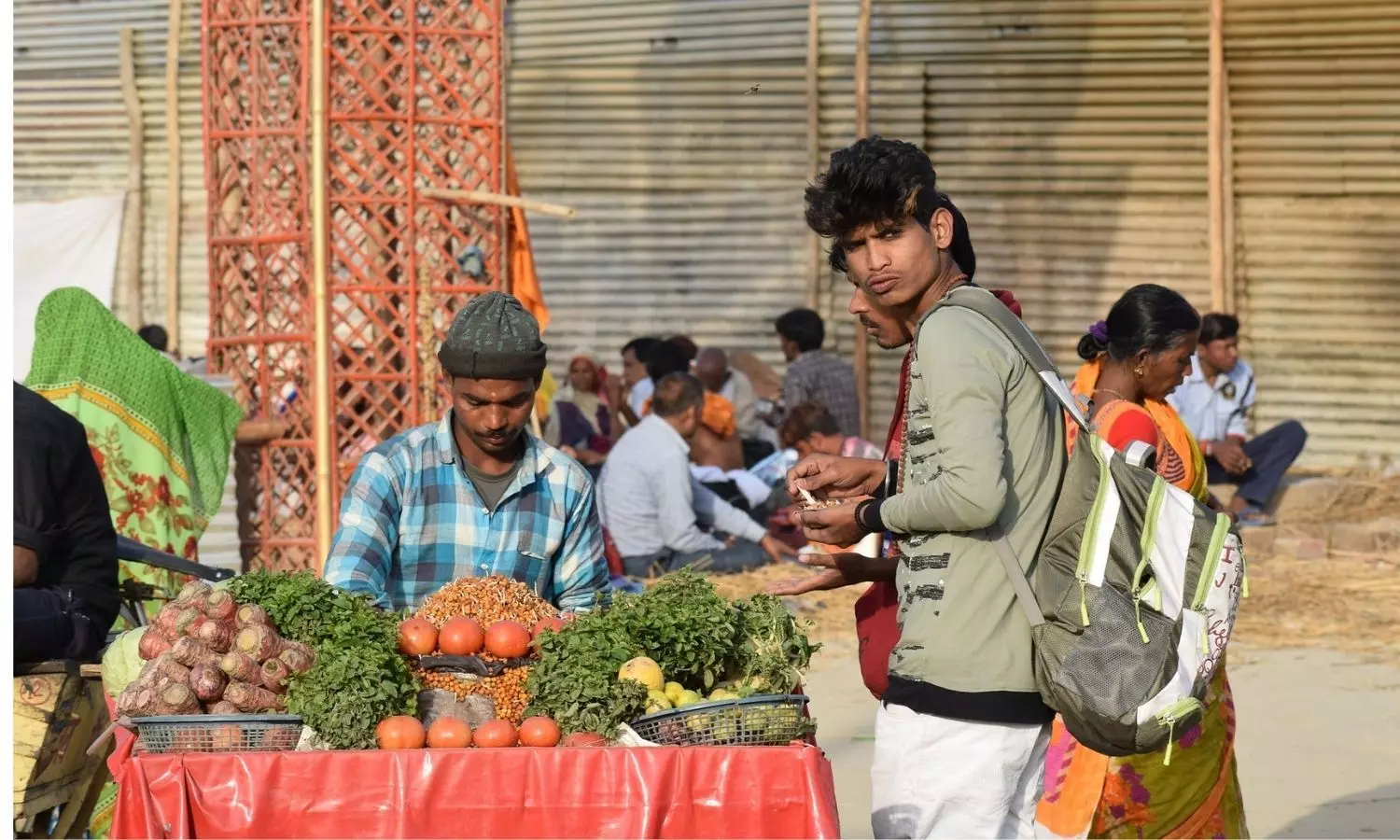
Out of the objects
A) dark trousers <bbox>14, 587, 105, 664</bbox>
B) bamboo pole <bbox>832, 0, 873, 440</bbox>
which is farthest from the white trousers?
bamboo pole <bbox>832, 0, 873, 440</bbox>

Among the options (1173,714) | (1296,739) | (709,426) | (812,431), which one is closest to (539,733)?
(1173,714)

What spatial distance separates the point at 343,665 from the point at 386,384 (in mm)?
5632

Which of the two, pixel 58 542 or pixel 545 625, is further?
pixel 58 542

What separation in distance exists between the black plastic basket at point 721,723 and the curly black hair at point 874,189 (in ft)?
3.03

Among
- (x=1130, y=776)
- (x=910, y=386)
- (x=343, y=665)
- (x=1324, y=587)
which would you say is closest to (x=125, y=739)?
(x=343, y=665)

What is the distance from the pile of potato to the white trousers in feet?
3.97

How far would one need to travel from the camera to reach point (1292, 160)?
13.4 m

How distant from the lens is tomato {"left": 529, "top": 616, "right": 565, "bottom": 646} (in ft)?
12.7

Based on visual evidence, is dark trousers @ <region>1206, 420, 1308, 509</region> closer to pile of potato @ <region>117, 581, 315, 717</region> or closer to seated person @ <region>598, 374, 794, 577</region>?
seated person @ <region>598, 374, 794, 577</region>

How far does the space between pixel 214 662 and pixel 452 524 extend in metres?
0.96

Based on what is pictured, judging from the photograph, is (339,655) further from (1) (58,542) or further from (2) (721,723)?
(1) (58,542)

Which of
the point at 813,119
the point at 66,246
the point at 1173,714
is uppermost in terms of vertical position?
the point at 813,119

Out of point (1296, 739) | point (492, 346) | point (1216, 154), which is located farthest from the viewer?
point (1216, 154)

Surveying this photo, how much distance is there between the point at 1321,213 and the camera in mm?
13375
